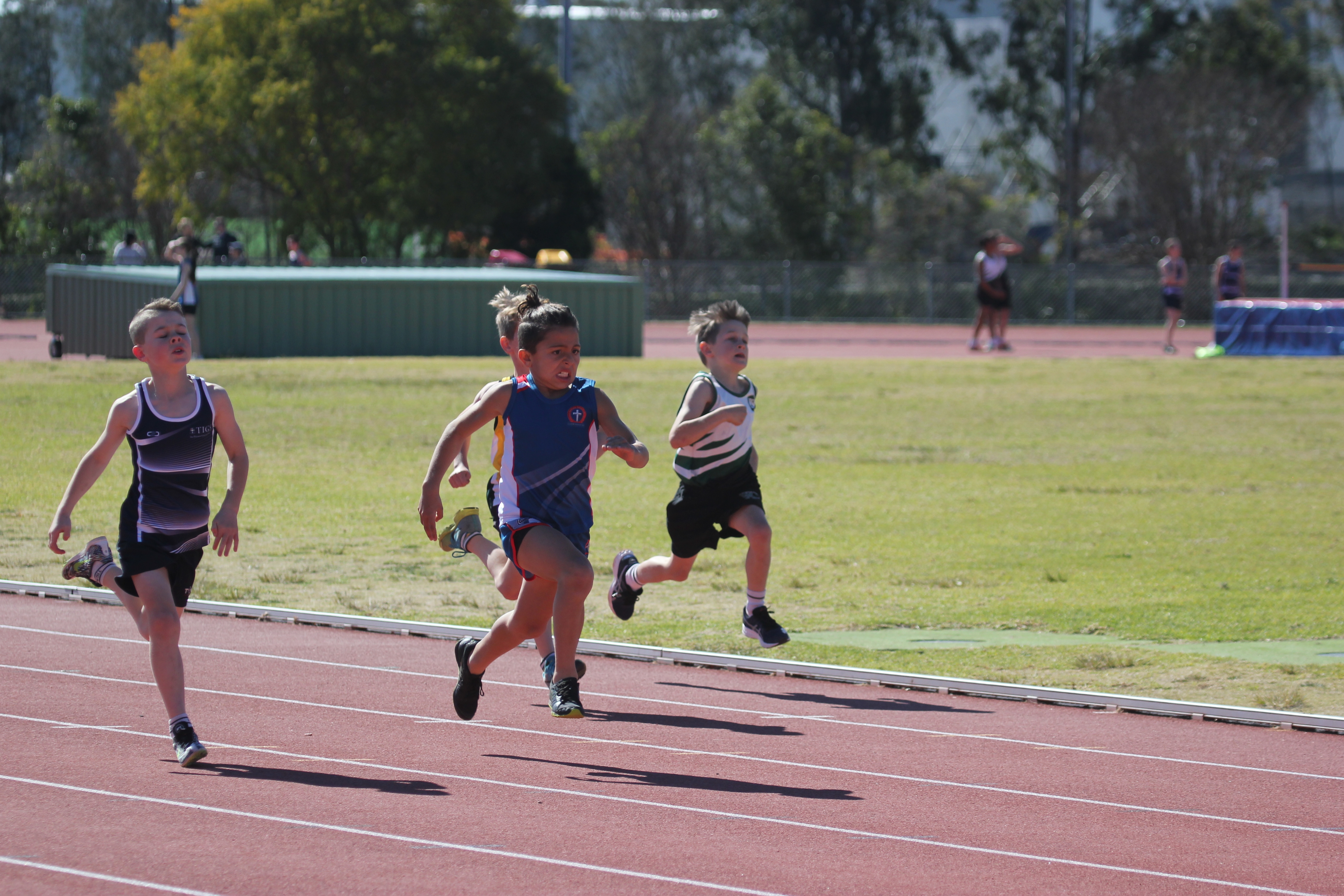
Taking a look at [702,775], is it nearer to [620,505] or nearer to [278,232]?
[620,505]

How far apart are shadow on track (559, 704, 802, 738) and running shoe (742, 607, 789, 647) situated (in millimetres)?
1165

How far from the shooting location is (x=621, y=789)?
570cm

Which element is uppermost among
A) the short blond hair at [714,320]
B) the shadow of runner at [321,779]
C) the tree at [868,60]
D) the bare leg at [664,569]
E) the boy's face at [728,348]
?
the tree at [868,60]

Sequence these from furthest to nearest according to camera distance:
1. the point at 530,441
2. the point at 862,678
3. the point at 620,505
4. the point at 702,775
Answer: the point at 620,505 → the point at 862,678 → the point at 530,441 → the point at 702,775

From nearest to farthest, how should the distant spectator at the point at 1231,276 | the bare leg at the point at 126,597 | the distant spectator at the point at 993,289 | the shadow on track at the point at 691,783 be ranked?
the shadow on track at the point at 691,783 < the bare leg at the point at 126,597 < the distant spectator at the point at 993,289 < the distant spectator at the point at 1231,276

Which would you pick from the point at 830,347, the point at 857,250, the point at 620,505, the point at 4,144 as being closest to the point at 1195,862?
the point at 620,505

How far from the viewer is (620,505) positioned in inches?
526

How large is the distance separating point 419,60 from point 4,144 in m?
23.6

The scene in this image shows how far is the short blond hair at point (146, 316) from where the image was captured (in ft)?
20.1

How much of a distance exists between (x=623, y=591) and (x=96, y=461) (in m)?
2.80

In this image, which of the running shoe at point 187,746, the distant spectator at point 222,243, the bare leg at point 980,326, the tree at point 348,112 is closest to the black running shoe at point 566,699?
the running shoe at point 187,746

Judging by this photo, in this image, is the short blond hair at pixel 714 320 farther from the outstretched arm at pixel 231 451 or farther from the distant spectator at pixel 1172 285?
the distant spectator at pixel 1172 285

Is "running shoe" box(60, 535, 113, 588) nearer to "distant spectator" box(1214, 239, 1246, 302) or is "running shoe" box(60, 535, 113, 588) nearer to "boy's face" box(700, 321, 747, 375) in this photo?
"boy's face" box(700, 321, 747, 375)

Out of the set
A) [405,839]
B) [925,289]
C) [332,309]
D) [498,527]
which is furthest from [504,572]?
[925,289]
